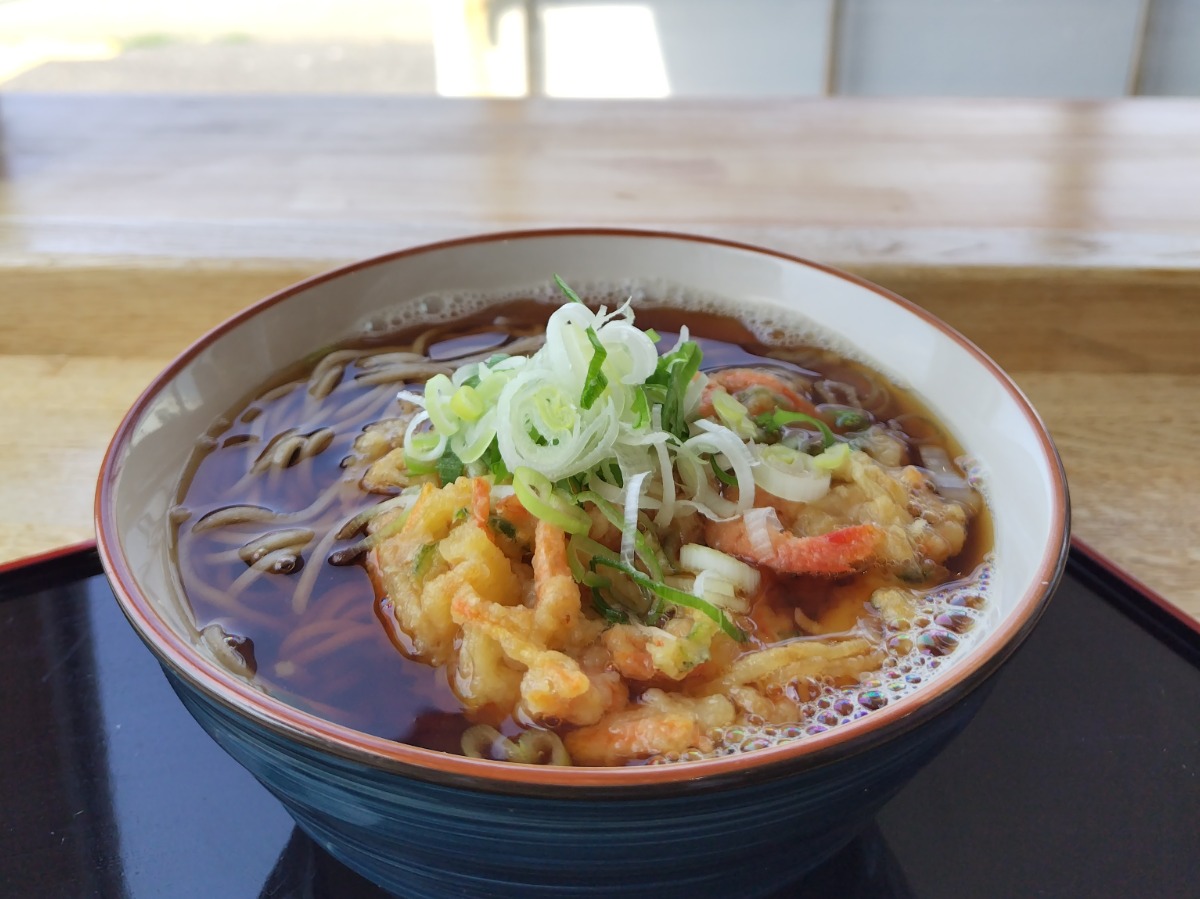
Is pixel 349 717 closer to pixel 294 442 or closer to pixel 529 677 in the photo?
pixel 529 677

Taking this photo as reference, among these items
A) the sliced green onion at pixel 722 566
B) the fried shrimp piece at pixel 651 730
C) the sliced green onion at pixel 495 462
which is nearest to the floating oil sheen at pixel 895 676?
the fried shrimp piece at pixel 651 730

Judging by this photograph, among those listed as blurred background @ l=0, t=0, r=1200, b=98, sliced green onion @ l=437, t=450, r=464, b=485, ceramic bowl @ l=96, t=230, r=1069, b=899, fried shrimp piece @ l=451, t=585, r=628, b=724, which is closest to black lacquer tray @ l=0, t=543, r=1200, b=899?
ceramic bowl @ l=96, t=230, r=1069, b=899

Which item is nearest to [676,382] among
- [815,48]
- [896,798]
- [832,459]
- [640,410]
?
[640,410]

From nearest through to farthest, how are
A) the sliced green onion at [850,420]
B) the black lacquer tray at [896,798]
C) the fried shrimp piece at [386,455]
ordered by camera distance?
1. the black lacquer tray at [896,798]
2. the fried shrimp piece at [386,455]
3. the sliced green onion at [850,420]

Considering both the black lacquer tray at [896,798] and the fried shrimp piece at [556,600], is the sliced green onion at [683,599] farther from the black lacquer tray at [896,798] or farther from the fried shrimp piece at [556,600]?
the black lacquer tray at [896,798]

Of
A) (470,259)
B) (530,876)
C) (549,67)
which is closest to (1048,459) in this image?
(530,876)

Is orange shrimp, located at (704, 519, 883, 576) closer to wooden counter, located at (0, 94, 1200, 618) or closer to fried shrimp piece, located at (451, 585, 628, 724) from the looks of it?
fried shrimp piece, located at (451, 585, 628, 724)
